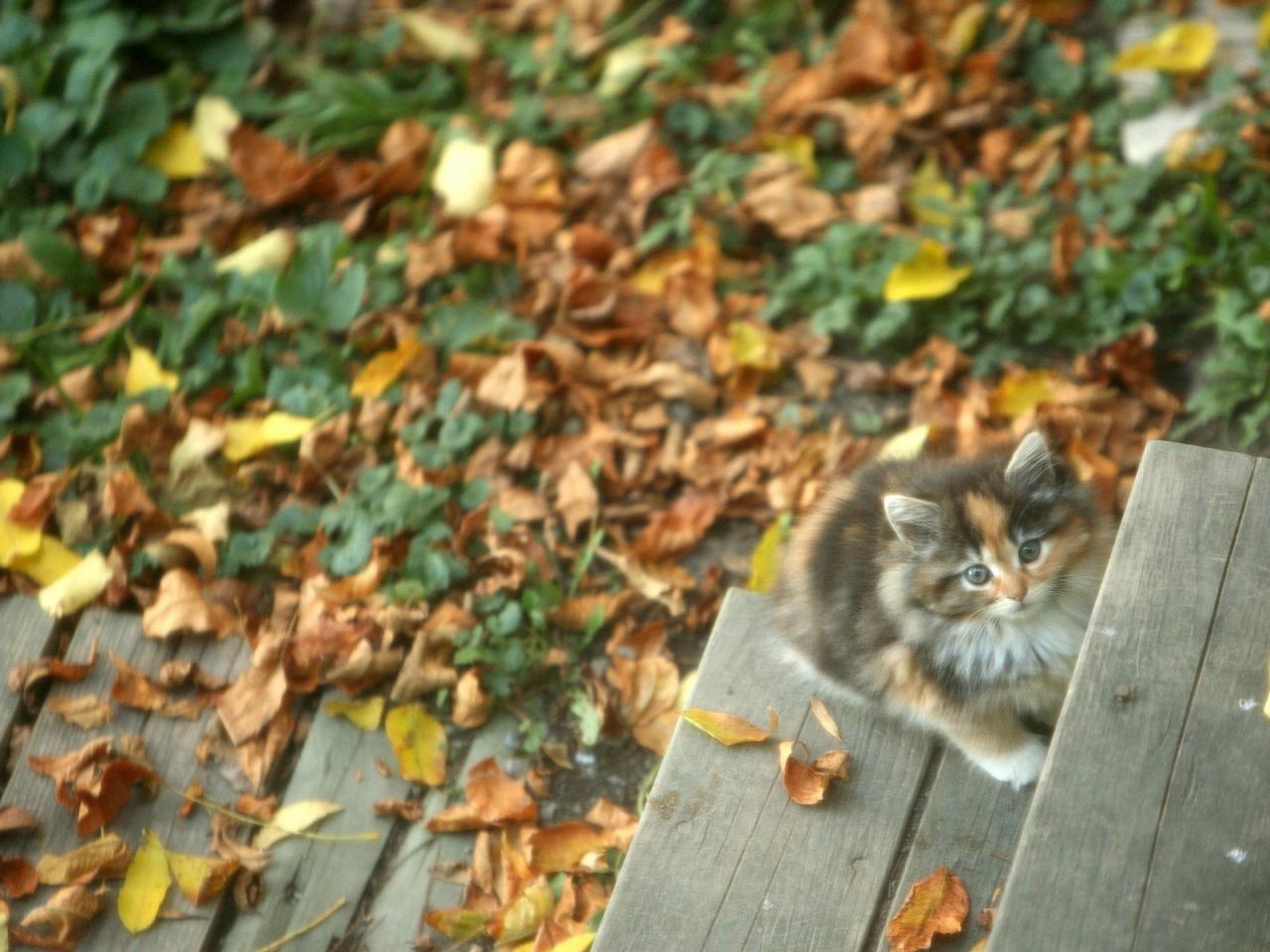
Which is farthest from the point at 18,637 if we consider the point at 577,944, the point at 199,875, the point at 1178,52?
the point at 1178,52

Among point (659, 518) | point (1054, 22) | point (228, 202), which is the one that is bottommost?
point (659, 518)

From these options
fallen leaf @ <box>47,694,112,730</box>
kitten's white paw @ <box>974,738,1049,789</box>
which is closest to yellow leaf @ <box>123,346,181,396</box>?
Answer: fallen leaf @ <box>47,694,112,730</box>

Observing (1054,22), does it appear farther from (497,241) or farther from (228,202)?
(228,202)

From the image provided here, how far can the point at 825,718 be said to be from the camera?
266cm

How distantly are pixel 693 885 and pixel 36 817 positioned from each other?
1732 mm

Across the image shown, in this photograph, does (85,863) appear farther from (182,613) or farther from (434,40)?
(434,40)

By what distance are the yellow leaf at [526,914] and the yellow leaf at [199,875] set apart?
0.68 meters

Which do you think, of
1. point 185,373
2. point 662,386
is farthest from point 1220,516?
point 185,373

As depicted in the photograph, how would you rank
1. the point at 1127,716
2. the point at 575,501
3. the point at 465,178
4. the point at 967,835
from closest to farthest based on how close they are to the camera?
1. the point at 1127,716
2. the point at 967,835
3. the point at 575,501
4. the point at 465,178

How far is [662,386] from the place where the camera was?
13.0 feet

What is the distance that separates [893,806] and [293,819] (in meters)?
1.51

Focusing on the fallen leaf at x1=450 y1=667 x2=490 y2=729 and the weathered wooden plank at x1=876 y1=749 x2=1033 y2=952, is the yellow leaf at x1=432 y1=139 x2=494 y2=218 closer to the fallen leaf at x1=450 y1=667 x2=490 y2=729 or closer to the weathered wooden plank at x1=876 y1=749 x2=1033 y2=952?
the fallen leaf at x1=450 y1=667 x2=490 y2=729

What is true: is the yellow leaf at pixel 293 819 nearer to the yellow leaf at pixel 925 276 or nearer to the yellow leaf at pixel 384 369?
the yellow leaf at pixel 384 369

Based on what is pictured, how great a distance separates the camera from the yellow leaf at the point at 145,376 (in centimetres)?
395
